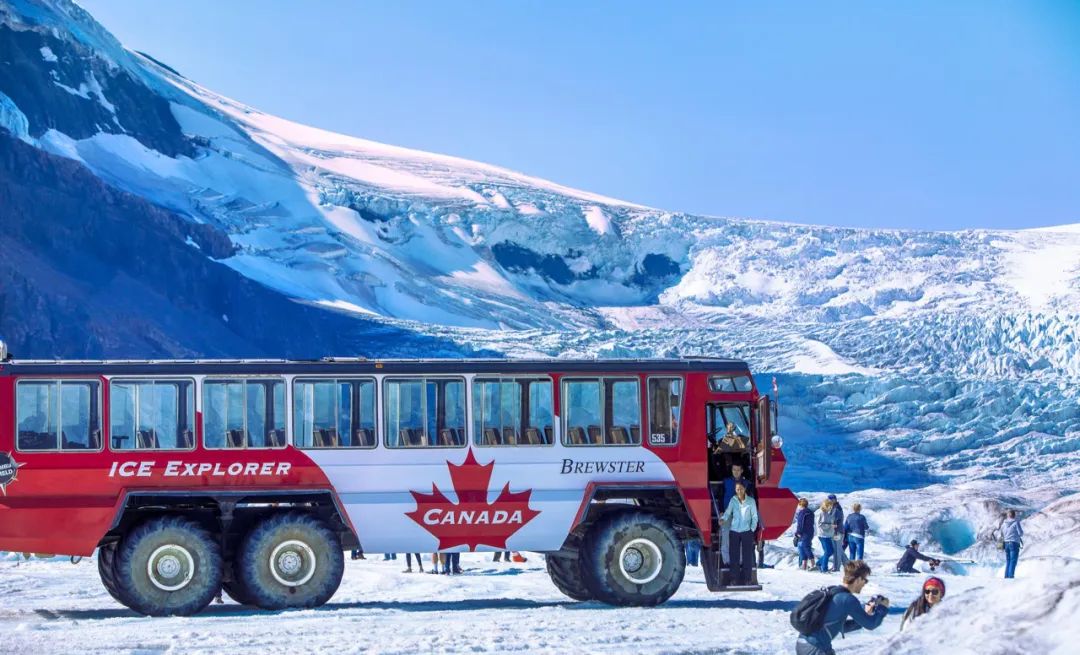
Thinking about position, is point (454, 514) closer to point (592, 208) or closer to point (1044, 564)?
point (1044, 564)

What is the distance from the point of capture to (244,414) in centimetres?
1767

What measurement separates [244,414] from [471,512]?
310cm

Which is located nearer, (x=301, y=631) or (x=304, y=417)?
(x=301, y=631)

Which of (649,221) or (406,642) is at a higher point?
(649,221)

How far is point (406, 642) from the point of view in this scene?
46.2 feet

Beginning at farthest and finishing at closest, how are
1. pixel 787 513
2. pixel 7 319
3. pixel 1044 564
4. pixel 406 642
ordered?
pixel 7 319 < pixel 787 513 < pixel 406 642 < pixel 1044 564

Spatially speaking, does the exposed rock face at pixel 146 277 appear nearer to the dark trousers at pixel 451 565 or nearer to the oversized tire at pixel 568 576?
Result: the dark trousers at pixel 451 565

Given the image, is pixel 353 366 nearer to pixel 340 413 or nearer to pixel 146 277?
pixel 340 413

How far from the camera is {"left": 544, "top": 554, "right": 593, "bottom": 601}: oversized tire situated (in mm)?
19250

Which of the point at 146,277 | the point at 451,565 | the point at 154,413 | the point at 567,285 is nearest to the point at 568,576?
the point at 154,413

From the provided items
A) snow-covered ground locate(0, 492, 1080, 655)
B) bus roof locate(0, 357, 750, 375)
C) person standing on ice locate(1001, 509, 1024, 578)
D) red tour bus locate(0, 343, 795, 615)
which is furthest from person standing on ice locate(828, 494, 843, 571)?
bus roof locate(0, 357, 750, 375)

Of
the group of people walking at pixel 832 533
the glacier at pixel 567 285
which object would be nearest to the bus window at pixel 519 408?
the group of people walking at pixel 832 533

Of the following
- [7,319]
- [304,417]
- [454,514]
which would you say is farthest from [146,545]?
[7,319]

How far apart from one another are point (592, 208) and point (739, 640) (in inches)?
3382
